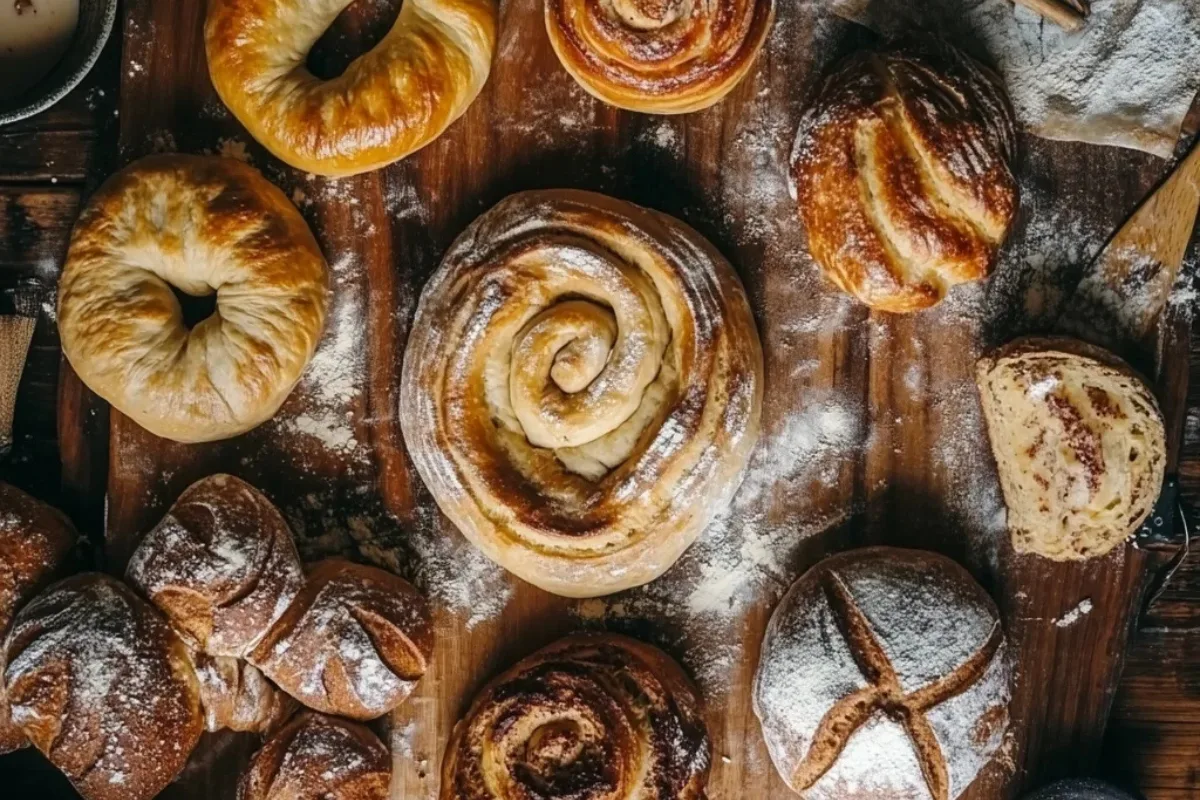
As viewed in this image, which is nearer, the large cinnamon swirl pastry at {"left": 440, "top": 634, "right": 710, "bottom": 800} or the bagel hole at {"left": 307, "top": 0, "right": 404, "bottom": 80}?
the large cinnamon swirl pastry at {"left": 440, "top": 634, "right": 710, "bottom": 800}

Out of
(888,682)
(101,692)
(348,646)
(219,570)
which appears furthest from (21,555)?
(888,682)

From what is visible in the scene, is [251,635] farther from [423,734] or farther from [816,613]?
[816,613]

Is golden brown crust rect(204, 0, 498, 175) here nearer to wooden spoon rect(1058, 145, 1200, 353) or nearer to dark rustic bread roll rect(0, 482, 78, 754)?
dark rustic bread roll rect(0, 482, 78, 754)

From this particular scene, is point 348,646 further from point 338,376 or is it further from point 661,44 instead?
point 661,44

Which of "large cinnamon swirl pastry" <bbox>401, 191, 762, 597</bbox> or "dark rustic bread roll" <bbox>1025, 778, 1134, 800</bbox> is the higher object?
"large cinnamon swirl pastry" <bbox>401, 191, 762, 597</bbox>

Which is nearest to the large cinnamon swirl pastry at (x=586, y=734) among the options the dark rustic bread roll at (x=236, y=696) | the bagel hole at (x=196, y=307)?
the dark rustic bread roll at (x=236, y=696)

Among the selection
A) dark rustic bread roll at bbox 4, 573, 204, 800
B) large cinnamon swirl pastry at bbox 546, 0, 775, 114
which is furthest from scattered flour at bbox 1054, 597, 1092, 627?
dark rustic bread roll at bbox 4, 573, 204, 800

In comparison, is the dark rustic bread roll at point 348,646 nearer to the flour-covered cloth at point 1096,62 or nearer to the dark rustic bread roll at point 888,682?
the dark rustic bread roll at point 888,682
